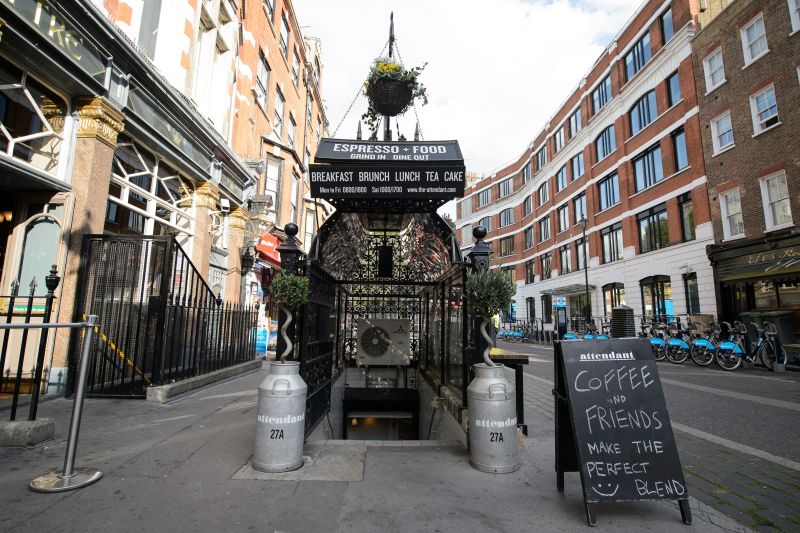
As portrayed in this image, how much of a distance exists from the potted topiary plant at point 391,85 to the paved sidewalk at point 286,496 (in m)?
5.50

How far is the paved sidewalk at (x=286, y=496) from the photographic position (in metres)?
2.86

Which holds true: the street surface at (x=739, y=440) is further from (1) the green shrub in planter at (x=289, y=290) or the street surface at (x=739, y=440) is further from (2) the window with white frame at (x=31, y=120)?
(2) the window with white frame at (x=31, y=120)

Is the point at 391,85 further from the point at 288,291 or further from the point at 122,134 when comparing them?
the point at 122,134

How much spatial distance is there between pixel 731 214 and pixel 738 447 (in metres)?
16.0

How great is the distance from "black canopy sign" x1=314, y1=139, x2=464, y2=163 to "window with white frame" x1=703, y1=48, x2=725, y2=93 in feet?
62.5

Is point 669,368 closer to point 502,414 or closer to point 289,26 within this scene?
point 502,414

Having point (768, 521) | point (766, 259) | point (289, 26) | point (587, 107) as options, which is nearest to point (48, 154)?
point (768, 521)

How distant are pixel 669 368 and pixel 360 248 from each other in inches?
470

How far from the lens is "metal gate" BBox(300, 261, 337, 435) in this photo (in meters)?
4.92

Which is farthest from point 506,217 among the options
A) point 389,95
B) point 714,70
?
point 389,95

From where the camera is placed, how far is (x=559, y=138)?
34.4 meters

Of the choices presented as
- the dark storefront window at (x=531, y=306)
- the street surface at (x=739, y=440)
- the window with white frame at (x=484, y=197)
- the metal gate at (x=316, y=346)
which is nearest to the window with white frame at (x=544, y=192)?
the dark storefront window at (x=531, y=306)

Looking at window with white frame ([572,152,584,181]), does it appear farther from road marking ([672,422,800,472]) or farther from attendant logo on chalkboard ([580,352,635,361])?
attendant logo on chalkboard ([580,352,635,361])

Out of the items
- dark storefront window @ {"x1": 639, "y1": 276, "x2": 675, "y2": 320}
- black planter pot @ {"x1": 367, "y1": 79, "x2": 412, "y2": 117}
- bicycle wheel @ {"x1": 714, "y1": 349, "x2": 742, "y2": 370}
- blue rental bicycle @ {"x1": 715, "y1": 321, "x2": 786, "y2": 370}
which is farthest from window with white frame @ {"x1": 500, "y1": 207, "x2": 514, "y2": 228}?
black planter pot @ {"x1": 367, "y1": 79, "x2": 412, "y2": 117}
